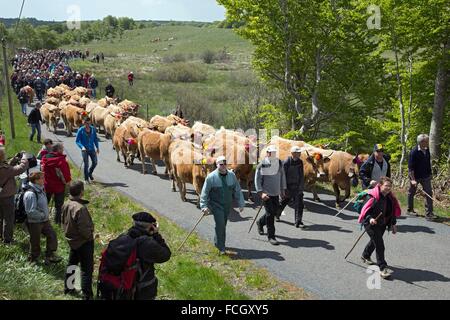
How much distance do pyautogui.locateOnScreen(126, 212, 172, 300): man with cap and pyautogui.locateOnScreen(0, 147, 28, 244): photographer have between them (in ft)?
11.2

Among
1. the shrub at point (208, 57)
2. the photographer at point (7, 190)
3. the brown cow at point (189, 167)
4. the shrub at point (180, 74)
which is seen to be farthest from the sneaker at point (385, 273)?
the shrub at point (208, 57)

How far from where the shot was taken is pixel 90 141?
1416 centimetres

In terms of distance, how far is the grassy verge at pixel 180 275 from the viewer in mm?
6758

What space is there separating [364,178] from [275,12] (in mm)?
10344

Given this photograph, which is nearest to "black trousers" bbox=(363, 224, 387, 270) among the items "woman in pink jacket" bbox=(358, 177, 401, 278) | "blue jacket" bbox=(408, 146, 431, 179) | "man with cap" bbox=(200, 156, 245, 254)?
"woman in pink jacket" bbox=(358, 177, 401, 278)

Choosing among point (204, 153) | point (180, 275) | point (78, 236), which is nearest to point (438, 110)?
point (204, 153)

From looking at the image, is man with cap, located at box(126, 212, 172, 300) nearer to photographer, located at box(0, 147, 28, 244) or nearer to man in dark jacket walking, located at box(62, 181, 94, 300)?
man in dark jacket walking, located at box(62, 181, 94, 300)

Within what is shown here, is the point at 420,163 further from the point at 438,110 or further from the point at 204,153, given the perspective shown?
the point at 438,110

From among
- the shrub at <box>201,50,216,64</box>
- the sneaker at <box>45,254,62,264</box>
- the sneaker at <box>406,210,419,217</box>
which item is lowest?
the sneaker at <box>406,210,419,217</box>

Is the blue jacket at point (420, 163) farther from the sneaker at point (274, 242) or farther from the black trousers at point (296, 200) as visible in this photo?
the sneaker at point (274, 242)

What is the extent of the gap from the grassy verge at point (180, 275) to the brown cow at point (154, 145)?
5.01 metres

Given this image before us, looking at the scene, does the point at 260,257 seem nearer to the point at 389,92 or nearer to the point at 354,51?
the point at 354,51

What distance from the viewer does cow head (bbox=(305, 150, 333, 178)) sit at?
41.3ft

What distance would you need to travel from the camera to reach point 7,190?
7988 mm
